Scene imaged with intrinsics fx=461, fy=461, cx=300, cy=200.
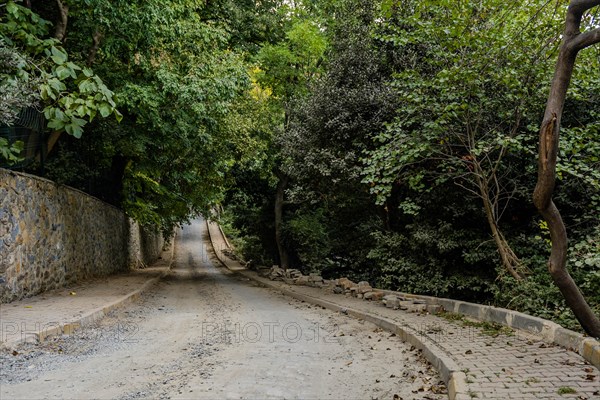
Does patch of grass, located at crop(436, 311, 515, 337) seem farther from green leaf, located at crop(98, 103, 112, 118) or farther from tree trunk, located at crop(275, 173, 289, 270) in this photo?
tree trunk, located at crop(275, 173, 289, 270)

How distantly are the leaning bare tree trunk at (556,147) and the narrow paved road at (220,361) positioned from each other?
1988mm

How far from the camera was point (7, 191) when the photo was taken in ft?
30.1

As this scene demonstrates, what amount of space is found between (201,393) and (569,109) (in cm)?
1026

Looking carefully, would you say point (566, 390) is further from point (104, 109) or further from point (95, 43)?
point (95, 43)

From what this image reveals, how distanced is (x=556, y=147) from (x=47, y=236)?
10.9 meters

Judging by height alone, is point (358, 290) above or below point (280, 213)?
below

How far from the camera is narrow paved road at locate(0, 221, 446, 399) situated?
4641 millimetres

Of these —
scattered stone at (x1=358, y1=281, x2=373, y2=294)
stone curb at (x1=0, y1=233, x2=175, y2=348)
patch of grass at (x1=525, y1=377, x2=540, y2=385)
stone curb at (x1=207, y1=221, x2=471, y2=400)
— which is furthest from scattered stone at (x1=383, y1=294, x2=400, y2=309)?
stone curb at (x1=0, y1=233, x2=175, y2=348)

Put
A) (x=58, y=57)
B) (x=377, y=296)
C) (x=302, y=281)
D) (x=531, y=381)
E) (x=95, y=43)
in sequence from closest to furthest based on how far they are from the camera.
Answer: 1. (x=531, y=381)
2. (x=58, y=57)
3. (x=95, y=43)
4. (x=377, y=296)
5. (x=302, y=281)

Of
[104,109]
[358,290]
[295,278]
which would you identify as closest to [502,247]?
[358,290]

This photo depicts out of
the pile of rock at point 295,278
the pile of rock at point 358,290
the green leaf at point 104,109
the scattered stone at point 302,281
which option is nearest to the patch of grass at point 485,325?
the pile of rock at point 358,290

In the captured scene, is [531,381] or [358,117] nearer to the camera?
[531,381]

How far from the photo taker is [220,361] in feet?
18.9

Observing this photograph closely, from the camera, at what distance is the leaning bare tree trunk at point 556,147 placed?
533 centimetres
